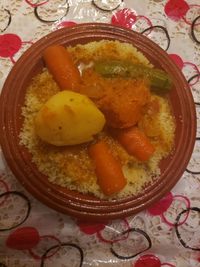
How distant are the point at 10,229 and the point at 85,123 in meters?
0.40

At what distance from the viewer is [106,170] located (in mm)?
1149

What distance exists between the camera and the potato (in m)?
1.07

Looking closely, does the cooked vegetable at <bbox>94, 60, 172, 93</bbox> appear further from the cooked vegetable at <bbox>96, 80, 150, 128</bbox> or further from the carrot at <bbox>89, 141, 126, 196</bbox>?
the carrot at <bbox>89, 141, 126, 196</bbox>

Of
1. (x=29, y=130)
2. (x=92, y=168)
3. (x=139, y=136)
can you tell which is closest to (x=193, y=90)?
(x=139, y=136)

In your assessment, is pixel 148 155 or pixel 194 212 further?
pixel 194 212

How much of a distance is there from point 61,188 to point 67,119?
225 mm

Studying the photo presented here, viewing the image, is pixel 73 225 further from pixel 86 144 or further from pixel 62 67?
pixel 62 67

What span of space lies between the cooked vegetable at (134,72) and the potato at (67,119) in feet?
0.57

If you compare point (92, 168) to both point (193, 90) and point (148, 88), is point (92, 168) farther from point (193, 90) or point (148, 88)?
point (193, 90)

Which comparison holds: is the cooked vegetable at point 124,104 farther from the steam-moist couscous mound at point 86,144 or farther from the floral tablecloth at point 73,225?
the floral tablecloth at point 73,225

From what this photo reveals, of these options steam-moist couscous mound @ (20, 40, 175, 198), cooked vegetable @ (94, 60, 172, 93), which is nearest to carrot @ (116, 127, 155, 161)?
steam-moist couscous mound @ (20, 40, 175, 198)

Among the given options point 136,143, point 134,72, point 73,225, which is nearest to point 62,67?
point 134,72

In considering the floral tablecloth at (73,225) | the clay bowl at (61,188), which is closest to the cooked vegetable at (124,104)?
the clay bowl at (61,188)

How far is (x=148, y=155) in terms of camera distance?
1.20m
